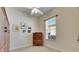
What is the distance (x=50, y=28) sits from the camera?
5.18 ft

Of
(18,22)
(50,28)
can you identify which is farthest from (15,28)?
(50,28)

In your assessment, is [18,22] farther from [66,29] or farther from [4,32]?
[66,29]

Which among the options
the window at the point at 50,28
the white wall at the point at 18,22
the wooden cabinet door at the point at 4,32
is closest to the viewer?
the wooden cabinet door at the point at 4,32

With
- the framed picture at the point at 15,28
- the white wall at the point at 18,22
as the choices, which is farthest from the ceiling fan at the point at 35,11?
the framed picture at the point at 15,28

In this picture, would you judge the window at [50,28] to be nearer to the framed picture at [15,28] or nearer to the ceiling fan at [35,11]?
the ceiling fan at [35,11]

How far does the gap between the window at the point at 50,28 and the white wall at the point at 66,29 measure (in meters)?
0.05

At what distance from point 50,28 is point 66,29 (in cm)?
21

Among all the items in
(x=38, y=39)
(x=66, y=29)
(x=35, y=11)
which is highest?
(x=35, y=11)

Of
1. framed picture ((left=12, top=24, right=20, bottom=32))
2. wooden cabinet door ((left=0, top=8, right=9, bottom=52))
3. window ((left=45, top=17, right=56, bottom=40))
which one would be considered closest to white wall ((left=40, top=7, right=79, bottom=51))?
window ((left=45, top=17, right=56, bottom=40))

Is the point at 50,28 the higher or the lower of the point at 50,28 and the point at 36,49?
the higher

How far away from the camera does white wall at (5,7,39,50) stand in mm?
1441

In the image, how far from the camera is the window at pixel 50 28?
154 centimetres

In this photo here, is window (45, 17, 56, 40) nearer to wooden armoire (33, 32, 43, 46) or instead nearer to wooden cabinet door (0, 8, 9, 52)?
wooden armoire (33, 32, 43, 46)
